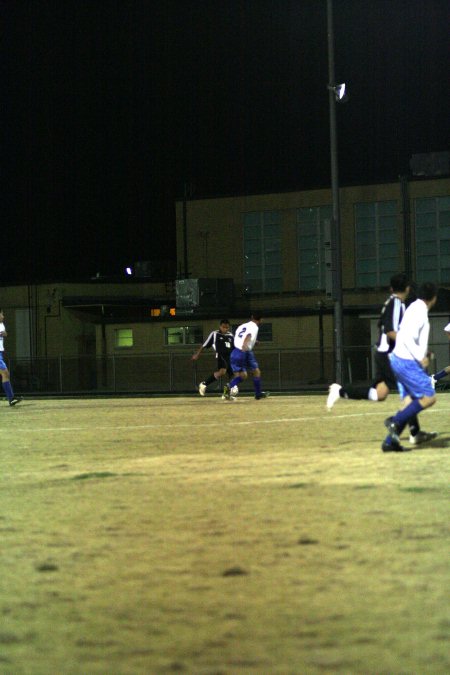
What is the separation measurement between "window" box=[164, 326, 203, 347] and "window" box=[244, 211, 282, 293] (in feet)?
22.4

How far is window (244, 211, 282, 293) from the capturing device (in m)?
59.2

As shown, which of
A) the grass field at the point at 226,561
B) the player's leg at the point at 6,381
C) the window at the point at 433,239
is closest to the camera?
the grass field at the point at 226,561

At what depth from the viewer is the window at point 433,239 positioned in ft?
182

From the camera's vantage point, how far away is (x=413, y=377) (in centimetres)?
1259

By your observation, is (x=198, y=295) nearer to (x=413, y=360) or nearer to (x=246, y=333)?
(x=246, y=333)

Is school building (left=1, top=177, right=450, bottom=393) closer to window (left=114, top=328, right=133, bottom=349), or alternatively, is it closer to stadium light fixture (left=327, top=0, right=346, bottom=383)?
window (left=114, top=328, right=133, bottom=349)

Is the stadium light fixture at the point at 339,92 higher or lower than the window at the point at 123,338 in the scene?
higher

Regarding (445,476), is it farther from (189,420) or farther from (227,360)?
(227,360)

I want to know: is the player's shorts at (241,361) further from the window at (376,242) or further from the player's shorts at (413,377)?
the window at (376,242)

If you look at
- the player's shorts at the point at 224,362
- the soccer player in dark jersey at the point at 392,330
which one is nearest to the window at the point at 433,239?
the player's shorts at the point at 224,362

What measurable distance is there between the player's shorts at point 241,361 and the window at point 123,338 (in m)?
27.8

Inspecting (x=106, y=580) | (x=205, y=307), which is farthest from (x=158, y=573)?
(x=205, y=307)

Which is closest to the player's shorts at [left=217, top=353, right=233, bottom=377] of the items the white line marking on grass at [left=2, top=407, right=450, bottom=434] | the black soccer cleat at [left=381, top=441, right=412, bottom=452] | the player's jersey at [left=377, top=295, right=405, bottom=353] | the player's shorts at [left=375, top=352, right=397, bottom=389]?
the white line marking on grass at [left=2, top=407, right=450, bottom=434]

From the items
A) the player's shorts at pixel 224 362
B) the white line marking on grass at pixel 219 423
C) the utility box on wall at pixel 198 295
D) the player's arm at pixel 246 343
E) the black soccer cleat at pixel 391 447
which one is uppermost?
the utility box on wall at pixel 198 295
